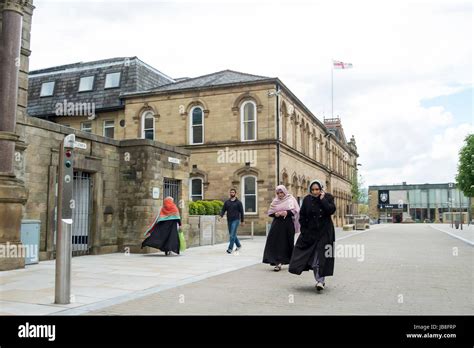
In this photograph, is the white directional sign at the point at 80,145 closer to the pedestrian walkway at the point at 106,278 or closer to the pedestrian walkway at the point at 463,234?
the pedestrian walkway at the point at 106,278

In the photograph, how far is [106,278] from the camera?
9.15 meters

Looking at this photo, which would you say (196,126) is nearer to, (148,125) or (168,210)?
(148,125)

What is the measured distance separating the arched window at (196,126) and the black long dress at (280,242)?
1973 centimetres

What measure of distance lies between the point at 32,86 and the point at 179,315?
35934 mm

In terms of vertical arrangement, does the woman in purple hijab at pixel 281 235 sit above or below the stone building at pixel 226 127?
below

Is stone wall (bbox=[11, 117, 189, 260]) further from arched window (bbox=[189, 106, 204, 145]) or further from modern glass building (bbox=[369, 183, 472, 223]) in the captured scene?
modern glass building (bbox=[369, 183, 472, 223])

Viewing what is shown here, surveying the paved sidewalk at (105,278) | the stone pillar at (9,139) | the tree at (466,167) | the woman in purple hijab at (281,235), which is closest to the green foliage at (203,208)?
the paved sidewalk at (105,278)

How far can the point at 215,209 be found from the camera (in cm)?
2194

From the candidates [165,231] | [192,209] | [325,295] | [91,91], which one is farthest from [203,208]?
[91,91]

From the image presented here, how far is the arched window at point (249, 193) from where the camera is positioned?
93.1 ft

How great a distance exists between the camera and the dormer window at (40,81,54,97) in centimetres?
3619

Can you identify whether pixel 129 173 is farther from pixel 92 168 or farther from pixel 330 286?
pixel 330 286

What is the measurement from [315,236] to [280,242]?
275 centimetres
